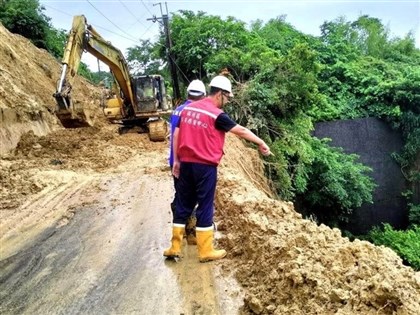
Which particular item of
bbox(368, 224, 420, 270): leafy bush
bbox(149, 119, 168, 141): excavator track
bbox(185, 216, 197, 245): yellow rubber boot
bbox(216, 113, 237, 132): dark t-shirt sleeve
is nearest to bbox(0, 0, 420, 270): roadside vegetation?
bbox(368, 224, 420, 270): leafy bush

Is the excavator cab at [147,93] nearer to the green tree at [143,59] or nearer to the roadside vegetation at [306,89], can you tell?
the roadside vegetation at [306,89]

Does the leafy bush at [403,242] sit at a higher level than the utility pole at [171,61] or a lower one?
lower

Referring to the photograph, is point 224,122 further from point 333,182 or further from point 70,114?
point 333,182

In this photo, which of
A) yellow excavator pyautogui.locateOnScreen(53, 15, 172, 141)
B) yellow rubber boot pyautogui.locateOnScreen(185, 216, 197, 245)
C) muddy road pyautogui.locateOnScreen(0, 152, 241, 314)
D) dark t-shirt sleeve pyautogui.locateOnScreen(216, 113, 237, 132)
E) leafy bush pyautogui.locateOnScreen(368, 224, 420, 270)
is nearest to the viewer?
muddy road pyautogui.locateOnScreen(0, 152, 241, 314)

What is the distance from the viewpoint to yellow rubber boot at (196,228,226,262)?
A: 4289 millimetres

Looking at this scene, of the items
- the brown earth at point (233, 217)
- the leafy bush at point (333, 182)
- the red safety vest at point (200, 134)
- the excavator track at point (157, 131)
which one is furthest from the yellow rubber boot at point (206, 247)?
the leafy bush at point (333, 182)

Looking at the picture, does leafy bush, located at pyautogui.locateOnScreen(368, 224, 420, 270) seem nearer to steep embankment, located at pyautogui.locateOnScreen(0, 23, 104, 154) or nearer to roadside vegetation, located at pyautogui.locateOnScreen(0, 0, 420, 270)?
roadside vegetation, located at pyautogui.locateOnScreen(0, 0, 420, 270)

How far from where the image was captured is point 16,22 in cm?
2064

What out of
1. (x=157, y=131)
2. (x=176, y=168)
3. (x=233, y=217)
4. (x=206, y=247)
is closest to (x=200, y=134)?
(x=176, y=168)

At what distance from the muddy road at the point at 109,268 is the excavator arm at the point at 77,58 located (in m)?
2.92

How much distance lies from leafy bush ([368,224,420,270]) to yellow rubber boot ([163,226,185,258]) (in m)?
11.6

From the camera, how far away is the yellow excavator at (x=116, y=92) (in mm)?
9953

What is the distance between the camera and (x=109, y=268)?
460cm

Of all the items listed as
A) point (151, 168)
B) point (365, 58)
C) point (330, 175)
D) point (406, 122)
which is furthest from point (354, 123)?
point (151, 168)
